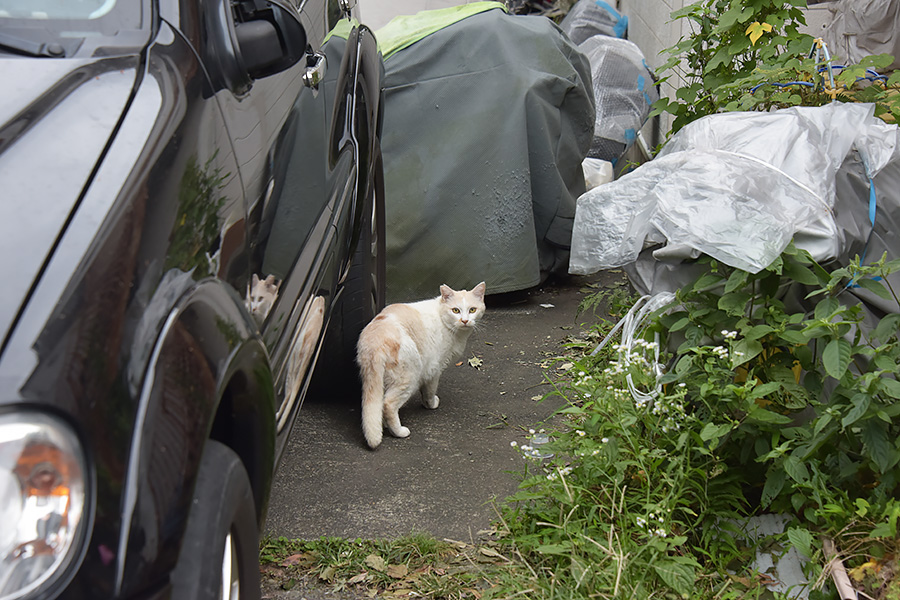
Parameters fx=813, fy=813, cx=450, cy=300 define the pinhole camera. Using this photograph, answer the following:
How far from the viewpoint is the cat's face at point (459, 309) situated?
13.0 ft

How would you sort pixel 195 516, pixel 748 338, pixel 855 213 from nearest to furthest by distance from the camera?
pixel 195 516
pixel 748 338
pixel 855 213

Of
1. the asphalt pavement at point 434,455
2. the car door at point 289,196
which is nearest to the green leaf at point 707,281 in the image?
the asphalt pavement at point 434,455

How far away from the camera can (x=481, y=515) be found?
301 cm

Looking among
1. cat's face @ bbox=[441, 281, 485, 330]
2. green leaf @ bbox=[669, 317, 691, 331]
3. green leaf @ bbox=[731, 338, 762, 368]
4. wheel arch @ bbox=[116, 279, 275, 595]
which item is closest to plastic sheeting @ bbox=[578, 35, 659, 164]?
cat's face @ bbox=[441, 281, 485, 330]

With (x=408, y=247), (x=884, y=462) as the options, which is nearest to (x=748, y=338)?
(x=884, y=462)

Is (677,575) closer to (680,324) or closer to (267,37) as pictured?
(680,324)

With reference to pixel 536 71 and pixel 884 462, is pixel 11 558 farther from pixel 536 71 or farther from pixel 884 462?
pixel 536 71

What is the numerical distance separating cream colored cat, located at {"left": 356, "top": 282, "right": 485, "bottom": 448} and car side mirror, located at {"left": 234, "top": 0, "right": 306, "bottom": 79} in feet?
5.87

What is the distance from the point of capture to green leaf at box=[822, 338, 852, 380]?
7.52 ft

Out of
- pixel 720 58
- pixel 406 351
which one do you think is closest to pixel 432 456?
pixel 406 351

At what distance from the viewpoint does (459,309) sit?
13.1 feet

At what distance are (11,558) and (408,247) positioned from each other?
4051 mm

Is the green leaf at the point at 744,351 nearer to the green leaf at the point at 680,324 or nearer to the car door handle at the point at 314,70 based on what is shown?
the green leaf at the point at 680,324

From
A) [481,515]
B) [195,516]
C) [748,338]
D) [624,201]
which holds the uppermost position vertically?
[195,516]
